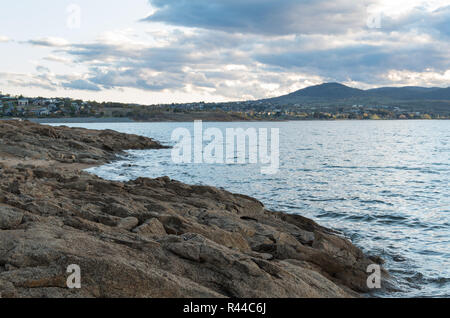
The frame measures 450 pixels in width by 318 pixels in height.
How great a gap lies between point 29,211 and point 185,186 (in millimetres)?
8147

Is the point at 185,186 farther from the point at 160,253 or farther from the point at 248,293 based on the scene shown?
the point at 248,293

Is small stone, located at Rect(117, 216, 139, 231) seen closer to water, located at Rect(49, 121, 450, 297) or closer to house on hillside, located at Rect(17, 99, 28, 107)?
water, located at Rect(49, 121, 450, 297)

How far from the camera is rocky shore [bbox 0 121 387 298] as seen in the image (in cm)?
571

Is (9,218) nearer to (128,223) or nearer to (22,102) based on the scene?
(128,223)

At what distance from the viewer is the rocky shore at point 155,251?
225 inches

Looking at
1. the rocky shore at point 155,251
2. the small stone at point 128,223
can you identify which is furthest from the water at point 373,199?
the small stone at point 128,223

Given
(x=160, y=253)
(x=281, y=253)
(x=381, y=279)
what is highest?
(x=160, y=253)

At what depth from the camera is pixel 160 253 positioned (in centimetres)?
692

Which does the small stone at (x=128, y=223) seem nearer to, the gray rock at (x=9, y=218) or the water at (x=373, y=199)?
the gray rock at (x=9, y=218)

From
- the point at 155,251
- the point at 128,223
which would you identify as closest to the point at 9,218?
the point at 128,223

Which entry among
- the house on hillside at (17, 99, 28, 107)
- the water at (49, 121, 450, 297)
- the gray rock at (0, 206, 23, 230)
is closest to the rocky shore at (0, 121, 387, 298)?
the gray rock at (0, 206, 23, 230)

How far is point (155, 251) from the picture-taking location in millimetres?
6969
